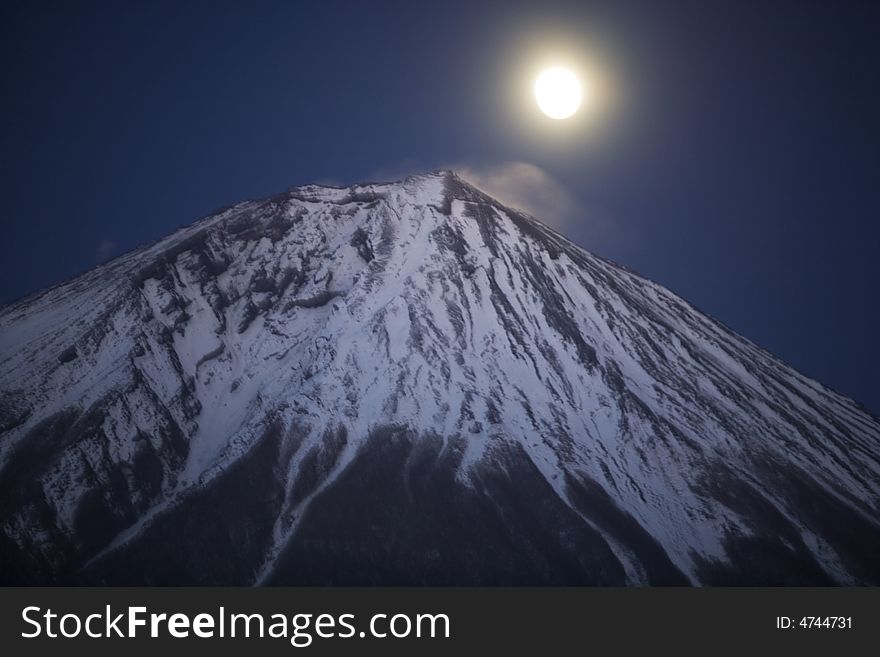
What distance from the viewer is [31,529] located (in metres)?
63.7

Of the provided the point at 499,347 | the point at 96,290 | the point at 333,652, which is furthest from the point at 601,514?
Answer: the point at 96,290

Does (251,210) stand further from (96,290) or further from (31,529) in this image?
(31,529)

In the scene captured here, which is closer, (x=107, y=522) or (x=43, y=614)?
(x=43, y=614)

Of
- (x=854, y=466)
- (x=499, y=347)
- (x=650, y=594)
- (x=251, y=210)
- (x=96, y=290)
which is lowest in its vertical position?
(x=650, y=594)

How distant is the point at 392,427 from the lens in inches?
2928

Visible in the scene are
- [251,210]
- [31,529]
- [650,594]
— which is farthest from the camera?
[251,210]

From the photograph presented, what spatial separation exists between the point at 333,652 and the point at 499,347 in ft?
174

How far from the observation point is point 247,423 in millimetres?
75625

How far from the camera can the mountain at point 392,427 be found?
2562 inches

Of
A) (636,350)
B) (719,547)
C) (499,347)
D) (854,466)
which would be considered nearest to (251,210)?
(499,347)

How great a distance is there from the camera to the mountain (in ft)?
213

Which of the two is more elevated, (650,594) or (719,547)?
(719,547)

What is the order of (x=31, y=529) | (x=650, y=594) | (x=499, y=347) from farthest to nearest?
(x=499, y=347)
(x=31, y=529)
(x=650, y=594)

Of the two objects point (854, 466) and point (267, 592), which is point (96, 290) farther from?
point (854, 466)
